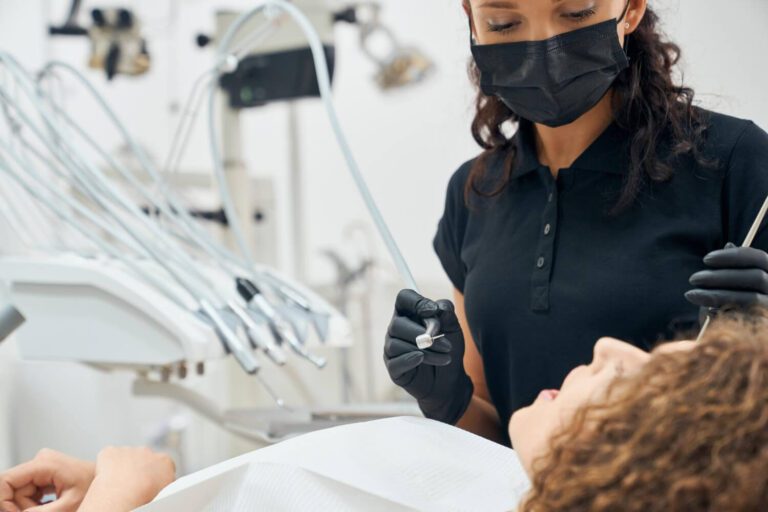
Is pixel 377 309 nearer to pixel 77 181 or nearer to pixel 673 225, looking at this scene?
pixel 77 181

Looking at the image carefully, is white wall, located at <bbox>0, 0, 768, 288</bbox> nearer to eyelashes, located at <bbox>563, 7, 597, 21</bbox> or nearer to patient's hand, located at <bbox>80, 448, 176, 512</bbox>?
eyelashes, located at <bbox>563, 7, 597, 21</bbox>

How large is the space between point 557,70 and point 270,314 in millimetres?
599

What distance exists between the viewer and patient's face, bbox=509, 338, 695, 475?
80 cm

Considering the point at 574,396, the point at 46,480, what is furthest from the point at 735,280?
the point at 46,480

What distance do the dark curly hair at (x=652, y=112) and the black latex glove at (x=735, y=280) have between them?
0.26m

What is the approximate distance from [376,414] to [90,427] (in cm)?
64

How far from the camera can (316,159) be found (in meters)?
3.74

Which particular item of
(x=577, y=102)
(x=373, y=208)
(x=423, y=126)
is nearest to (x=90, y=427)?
(x=373, y=208)

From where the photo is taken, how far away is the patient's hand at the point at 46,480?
112 centimetres

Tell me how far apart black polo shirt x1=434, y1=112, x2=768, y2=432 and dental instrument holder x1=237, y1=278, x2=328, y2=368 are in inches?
11.3

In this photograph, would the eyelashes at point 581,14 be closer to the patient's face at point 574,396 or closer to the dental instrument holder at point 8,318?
the patient's face at point 574,396

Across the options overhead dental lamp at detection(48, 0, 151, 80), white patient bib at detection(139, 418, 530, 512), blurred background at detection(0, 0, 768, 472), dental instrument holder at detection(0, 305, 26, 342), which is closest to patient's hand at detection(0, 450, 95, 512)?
dental instrument holder at detection(0, 305, 26, 342)

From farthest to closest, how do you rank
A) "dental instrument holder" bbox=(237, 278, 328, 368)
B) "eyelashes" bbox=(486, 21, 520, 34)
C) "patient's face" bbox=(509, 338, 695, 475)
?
1. "dental instrument holder" bbox=(237, 278, 328, 368)
2. "eyelashes" bbox=(486, 21, 520, 34)
3. "patient's face" bbox=(509, 338, 695, 475)

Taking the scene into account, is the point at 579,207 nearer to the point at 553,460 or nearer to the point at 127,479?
the point at 553,460
